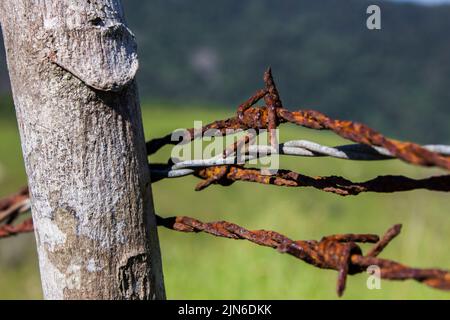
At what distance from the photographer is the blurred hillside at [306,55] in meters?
13.7

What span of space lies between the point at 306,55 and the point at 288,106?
2818 mm

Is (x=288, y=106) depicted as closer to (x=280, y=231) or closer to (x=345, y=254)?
(x=280, y=231)

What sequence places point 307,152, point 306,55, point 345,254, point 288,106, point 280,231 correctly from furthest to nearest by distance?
point 306,55
point 288,106
point 280,231
point 307,152
point 345,254

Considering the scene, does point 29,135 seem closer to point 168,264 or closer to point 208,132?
point 208,132

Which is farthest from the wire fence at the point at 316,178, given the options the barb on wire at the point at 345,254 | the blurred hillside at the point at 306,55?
the blurred hillside at the point at 306,55

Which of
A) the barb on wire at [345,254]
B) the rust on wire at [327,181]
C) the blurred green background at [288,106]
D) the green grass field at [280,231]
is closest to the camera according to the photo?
the barb on wire at [345,254]

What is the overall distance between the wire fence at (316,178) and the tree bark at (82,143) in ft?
0.40

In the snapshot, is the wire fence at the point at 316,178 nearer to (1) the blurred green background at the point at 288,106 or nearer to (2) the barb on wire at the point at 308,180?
(2) the barb on wire at the point at 308,180

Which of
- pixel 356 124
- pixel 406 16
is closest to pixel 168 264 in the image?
pixel 356 124

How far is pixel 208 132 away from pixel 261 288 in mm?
2001

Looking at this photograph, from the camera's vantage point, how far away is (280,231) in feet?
11.8

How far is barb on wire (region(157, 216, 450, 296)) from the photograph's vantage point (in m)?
0.86

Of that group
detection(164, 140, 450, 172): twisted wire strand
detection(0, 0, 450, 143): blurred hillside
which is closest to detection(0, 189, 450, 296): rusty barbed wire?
detection(164, 140, 450, 172): twisted wire strand

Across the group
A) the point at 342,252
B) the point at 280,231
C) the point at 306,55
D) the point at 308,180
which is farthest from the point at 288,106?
the point at 342,252
